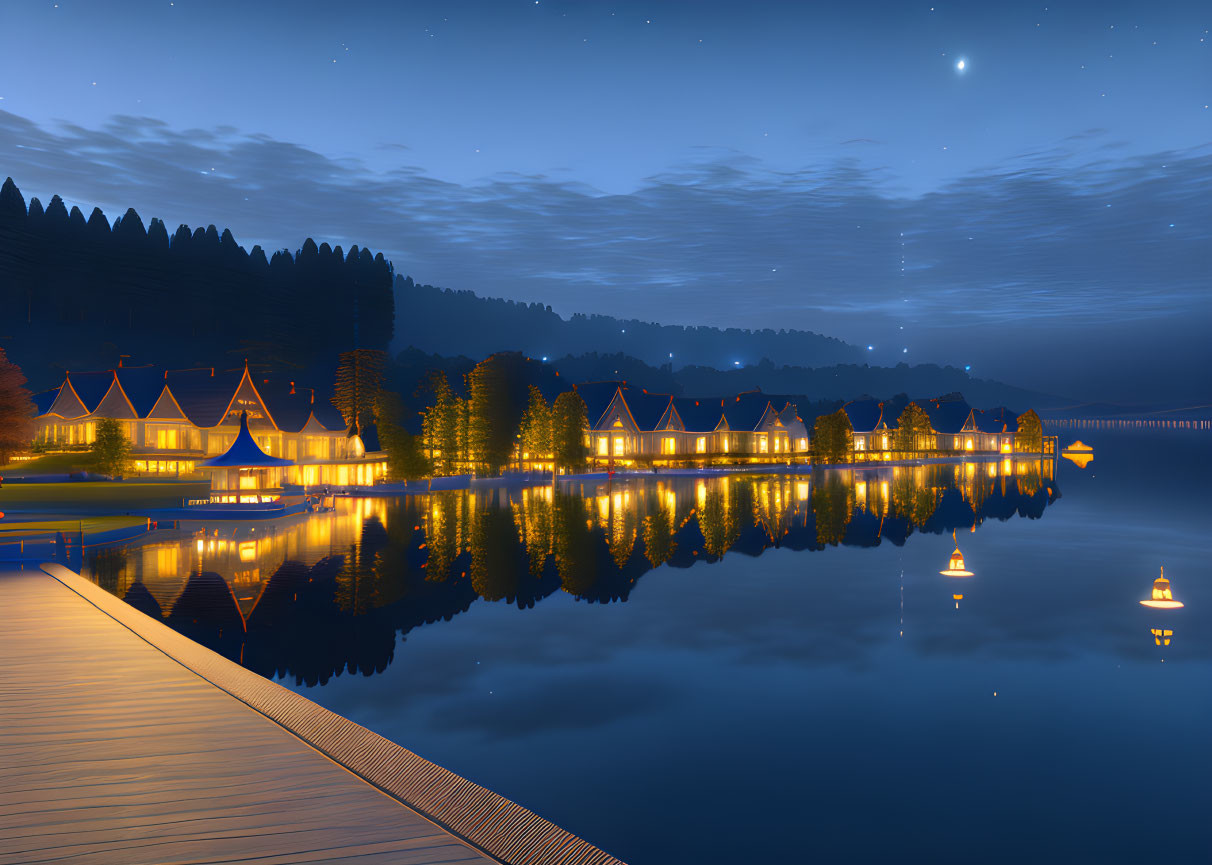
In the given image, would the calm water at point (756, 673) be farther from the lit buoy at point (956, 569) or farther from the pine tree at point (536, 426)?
the pine tree at point (536, 426)

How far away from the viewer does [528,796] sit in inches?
396

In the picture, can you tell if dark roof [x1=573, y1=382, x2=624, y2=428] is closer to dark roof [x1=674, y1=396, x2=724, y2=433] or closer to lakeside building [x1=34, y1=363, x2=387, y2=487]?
dark roof [x1=674, y1=396, x2=724, y2=433]

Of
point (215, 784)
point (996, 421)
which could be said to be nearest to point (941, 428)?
point (996, 421)

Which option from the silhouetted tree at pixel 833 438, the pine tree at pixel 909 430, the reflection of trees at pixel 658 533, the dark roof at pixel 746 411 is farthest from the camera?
the pine tree at pixel 909 430

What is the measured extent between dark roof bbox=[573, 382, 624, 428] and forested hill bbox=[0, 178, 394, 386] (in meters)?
57.7

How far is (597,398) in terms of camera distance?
87.4 m

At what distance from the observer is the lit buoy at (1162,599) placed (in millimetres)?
21625

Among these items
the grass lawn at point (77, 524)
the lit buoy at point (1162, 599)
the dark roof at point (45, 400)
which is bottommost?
the lit buoy at point (1162, 599)

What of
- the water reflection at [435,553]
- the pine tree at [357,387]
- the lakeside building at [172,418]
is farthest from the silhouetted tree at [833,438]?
the lakeside building at [172,418]

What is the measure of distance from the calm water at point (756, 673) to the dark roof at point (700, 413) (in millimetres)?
59708

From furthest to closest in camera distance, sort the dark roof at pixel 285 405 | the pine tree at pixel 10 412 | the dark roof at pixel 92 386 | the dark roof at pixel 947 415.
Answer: the dark roof at pixel 947 415
the dark roof at pixel 285 405
the dark roof at pixel 92 386
the pine tree at pixel 10 412

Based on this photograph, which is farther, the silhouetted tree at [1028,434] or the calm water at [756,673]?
the silhouetted tree at [1028,434]

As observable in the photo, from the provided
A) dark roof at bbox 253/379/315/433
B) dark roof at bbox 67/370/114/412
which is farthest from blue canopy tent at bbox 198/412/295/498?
dark roof at bbox 67/370/114/412

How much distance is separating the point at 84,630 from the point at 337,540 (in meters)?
17.6
